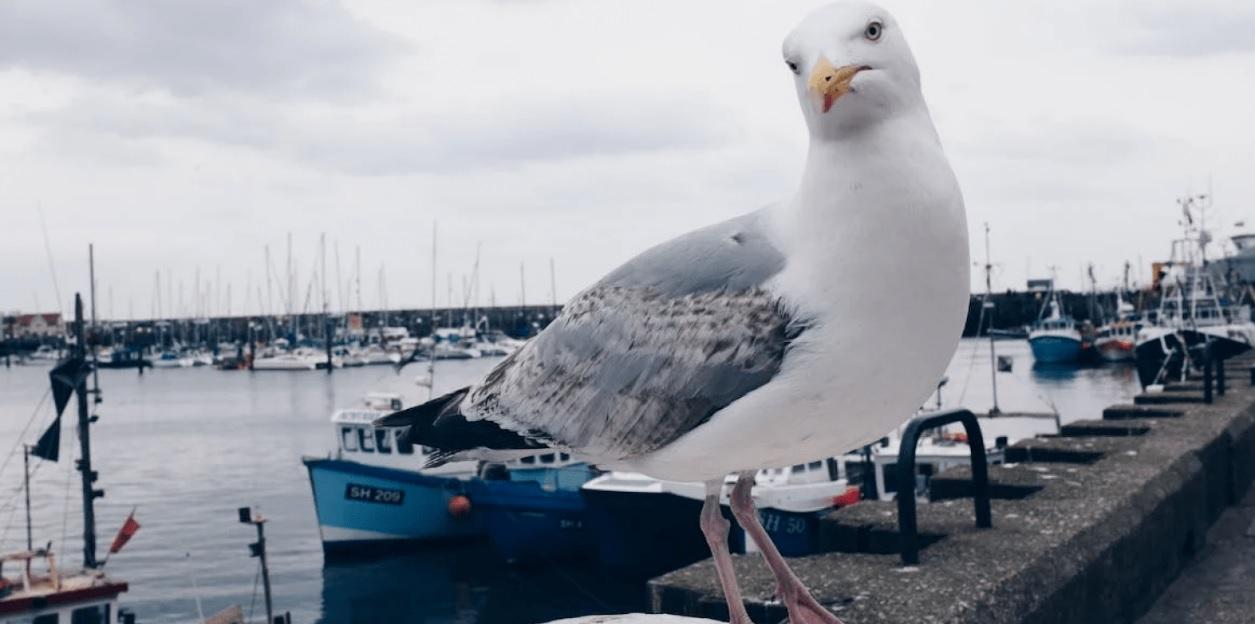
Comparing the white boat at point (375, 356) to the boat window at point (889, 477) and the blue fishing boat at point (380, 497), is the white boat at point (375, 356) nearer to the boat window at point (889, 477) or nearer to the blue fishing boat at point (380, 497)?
the blue fishing boat at point (380, 497)

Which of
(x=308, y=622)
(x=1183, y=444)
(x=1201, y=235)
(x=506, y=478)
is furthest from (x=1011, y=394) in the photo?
(x=1183, y=444)

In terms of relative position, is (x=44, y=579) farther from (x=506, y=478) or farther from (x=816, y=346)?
(x=816, y=346)

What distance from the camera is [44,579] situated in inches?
685

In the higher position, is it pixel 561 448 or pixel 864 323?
pixel 864 323

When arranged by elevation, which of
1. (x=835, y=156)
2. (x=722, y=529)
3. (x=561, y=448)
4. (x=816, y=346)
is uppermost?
(x=835, y=156)

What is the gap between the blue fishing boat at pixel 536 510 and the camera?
2386cm

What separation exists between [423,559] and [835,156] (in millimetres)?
25469

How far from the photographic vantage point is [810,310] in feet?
7.42

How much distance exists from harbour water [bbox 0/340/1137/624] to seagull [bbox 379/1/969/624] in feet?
61.3

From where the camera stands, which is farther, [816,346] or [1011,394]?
[1011,394]

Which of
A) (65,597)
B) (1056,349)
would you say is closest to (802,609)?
(65,597)

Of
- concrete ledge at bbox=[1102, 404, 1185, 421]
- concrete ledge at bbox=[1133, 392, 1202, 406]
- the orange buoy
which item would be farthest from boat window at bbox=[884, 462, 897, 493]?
concrete ledge at bbox=[1102, 404, 1185, 421]

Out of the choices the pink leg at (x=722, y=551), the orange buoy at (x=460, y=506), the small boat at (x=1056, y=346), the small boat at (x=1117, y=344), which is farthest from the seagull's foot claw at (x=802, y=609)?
the small boat at (x=1056, y=346)

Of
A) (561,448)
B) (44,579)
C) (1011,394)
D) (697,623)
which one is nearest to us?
(561,448)
